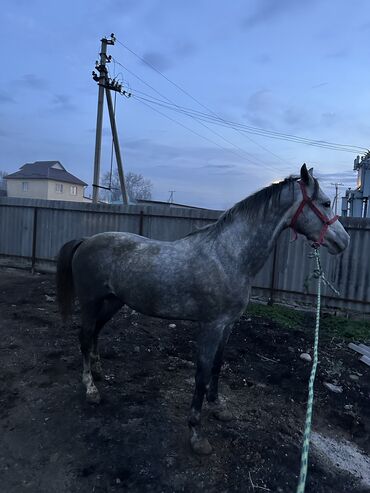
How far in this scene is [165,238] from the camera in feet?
28.7

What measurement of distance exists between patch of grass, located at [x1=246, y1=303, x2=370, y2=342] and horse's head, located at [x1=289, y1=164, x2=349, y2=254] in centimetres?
382

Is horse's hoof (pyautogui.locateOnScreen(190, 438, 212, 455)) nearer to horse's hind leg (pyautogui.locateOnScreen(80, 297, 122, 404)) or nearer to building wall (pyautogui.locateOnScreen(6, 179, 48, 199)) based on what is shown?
horse's hind leg (pyautogui.locateOnScreen(80, 297, 122, 404))

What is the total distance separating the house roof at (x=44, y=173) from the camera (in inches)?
1853

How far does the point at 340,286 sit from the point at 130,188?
7458cm

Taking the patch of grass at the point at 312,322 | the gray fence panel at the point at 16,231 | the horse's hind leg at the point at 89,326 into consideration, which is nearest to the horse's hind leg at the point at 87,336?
the horse's hind leg at the point at 89,326

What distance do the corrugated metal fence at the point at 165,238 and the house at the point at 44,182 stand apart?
36893 mm

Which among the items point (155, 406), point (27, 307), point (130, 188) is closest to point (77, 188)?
point (130, 188)

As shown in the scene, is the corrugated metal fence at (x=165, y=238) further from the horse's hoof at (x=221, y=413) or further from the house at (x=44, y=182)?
the house at (x=44, y=182)

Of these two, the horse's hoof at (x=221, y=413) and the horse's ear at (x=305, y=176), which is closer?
the horse's ear at (x=305, y=176)

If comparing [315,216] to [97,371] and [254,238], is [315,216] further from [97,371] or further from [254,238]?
[97,371]

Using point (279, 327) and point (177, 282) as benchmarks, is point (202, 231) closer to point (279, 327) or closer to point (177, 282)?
point (177, 282)

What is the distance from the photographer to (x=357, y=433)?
3.23 meters

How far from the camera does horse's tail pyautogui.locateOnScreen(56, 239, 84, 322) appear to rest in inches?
148

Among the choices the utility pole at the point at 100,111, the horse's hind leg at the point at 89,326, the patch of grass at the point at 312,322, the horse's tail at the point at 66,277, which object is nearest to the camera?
the horse's hind leg at the point at 89,326
